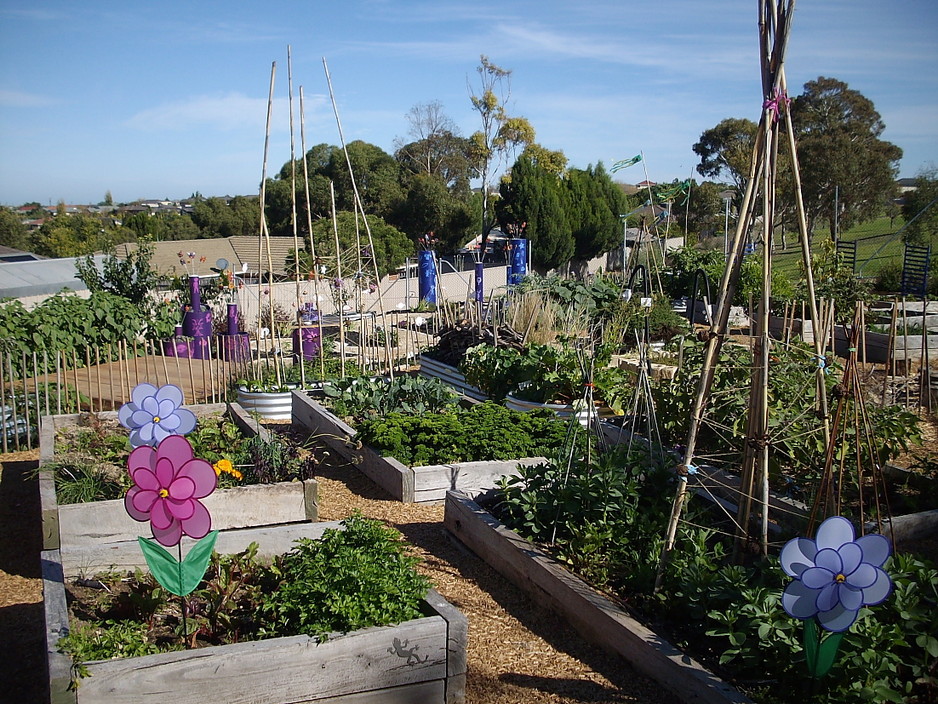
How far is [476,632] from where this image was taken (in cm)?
374

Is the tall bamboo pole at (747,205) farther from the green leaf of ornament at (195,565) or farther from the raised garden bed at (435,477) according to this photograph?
the raised garden bed at (435,477)

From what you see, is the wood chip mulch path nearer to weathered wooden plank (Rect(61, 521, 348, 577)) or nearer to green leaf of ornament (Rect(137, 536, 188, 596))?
weathered wooden plank (Rect(61, 521, 348, 577))

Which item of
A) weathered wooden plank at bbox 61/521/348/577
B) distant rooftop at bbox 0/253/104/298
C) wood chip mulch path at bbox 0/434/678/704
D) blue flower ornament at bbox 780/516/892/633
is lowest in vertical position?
wood chip mulch path at bbox 0/434/678/704

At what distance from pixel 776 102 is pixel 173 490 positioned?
111 inches

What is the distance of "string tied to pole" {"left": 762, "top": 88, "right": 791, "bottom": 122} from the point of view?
10.8 ft

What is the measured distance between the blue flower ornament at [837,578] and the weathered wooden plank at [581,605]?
44 centimetres

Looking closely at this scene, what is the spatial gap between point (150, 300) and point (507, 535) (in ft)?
30.2

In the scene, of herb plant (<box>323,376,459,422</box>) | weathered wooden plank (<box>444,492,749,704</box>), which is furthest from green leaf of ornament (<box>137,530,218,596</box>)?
herb plant (<box>323,376,459,422</box>)

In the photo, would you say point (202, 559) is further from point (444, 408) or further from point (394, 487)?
point (444, 408)

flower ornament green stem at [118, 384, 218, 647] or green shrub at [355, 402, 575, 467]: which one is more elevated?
flower ornament green stem at [118, 384, 218, 647]

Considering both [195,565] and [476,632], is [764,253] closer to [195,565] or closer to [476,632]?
[476,632]

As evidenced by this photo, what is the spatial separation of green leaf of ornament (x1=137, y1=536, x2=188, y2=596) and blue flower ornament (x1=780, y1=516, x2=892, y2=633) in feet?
7.17

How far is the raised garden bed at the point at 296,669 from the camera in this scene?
108 inches

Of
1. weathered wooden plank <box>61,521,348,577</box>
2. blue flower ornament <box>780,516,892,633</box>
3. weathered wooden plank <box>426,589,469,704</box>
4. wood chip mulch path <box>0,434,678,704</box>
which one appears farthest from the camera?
weathered wooden plank <box>61,521,348,577</box>
